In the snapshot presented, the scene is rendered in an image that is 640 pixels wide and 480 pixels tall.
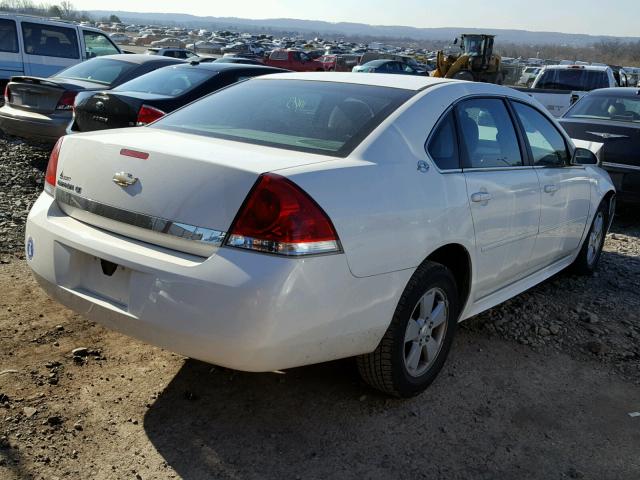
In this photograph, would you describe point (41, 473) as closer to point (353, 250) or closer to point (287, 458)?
point (287, 458)

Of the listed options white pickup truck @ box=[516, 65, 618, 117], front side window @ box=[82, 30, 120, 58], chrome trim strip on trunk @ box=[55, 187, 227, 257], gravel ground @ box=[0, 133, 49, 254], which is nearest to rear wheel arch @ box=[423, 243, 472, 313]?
chrome trim strip on trunk @ box=[55, 187, 227, 257]

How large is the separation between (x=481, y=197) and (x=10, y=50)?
12070mm

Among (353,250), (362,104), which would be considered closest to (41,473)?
(353,250)

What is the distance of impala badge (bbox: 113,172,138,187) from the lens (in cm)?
287

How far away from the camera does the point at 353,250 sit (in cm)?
276

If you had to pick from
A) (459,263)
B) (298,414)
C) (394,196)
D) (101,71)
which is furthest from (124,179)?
(101,71)

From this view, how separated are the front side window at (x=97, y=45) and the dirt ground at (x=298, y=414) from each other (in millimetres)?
11081

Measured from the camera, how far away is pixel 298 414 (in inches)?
126

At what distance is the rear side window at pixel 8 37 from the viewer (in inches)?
503

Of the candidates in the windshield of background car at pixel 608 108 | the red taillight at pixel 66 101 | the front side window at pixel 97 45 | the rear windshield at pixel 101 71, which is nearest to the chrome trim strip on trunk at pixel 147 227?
the red taillight at pixel 66 101

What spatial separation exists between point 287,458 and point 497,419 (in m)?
1.13

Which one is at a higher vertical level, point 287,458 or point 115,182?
point 115,182

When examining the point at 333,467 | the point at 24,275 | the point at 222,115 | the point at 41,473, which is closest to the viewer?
the point at 41,473

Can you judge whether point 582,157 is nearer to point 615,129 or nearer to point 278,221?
point 278,221
